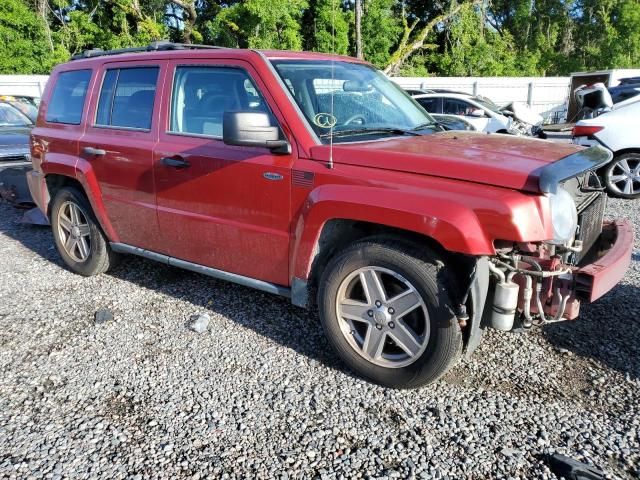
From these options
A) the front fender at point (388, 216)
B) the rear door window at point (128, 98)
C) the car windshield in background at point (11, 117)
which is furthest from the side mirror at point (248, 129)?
the car windshield in background at point (11, 117)

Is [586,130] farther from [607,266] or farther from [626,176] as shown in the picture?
[607,266]

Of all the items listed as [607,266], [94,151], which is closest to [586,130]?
[607,266]

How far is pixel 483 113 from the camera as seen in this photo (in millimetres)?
13523

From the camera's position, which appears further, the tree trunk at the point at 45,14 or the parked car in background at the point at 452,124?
the tree trunk at the point at 45,14

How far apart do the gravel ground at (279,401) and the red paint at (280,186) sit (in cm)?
60

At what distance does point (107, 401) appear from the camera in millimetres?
3055

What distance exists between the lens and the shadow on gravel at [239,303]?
369 centimetres

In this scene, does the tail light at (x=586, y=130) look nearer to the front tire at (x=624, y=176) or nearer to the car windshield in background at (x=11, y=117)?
the front tire at (x=624, y=176)

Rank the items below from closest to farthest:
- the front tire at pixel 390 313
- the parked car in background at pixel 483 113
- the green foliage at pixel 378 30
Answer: the front tire at pixel 390 313 < the parked car in background at pixel 483 113 < the green foliage at pixel 378 30

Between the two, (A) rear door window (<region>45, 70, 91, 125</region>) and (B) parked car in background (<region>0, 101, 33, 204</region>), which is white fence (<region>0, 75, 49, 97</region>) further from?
(A) rear door window (<region>45, 70, 91, 125</region>)

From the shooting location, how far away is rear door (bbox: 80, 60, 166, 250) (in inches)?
159

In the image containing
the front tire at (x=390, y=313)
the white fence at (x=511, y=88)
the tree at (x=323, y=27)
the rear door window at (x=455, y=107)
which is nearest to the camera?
the front tire at (x=390, y=313)

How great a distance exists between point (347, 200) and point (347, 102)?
1.01 meters

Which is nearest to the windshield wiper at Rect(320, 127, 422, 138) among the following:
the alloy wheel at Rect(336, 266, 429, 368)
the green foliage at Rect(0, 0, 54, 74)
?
the alloy wheel at Rect(336, 266, 429, 368)
